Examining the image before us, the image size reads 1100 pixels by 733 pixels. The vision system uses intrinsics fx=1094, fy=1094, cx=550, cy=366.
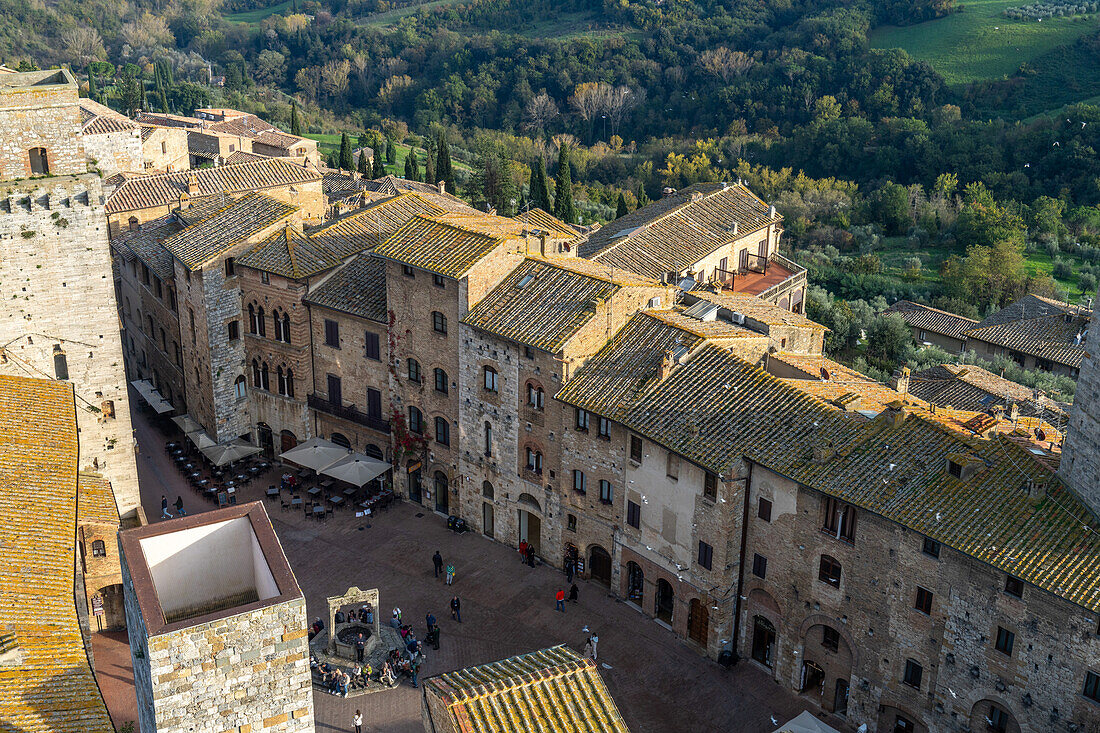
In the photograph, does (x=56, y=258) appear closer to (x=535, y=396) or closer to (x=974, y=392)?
(x=535, y=396)

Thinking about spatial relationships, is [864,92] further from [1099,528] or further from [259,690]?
[259,690]

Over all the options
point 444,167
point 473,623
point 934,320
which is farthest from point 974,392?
point 444,167

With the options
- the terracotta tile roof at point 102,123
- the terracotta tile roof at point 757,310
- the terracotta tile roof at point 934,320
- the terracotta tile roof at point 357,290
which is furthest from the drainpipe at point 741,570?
the terracotta tile roof at point 102,123

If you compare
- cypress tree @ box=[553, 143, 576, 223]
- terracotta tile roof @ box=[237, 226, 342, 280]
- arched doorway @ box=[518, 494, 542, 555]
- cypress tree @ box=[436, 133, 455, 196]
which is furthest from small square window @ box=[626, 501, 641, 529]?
cypress tree @ box=[436, 133, 455, 196]

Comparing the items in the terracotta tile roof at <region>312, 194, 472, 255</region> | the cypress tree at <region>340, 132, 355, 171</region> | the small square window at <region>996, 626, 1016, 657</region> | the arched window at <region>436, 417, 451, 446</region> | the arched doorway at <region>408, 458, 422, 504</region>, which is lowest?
the arched doorway at <region>408, 458, 422, 504</region>

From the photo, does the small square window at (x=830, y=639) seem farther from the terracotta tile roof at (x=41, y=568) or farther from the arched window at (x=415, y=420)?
the terracotta tile roof at (x=41, y=568)

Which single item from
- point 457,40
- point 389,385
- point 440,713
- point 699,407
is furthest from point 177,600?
point 457,40

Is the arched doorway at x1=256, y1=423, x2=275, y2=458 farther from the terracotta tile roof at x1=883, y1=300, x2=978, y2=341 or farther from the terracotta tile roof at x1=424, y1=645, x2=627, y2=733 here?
the terracotta tile roof at x1=883, y1=300, x2=978, y2=341
